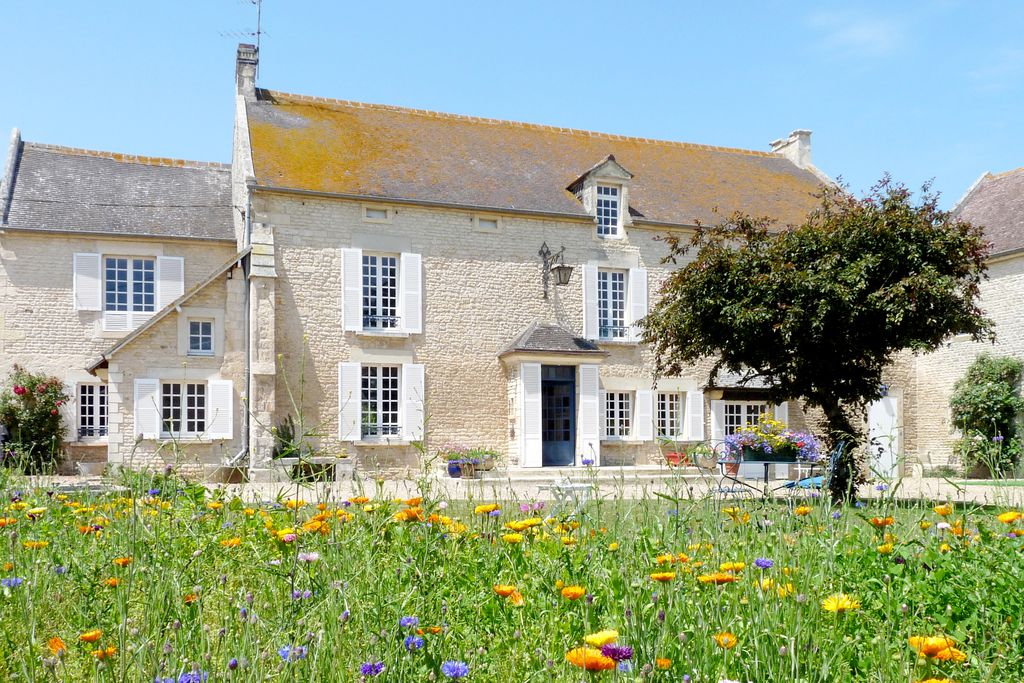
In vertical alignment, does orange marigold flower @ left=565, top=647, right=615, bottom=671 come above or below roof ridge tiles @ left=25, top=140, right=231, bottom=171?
below

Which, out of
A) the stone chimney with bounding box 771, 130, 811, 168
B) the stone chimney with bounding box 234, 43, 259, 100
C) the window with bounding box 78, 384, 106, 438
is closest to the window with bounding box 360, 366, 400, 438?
the window with bounding box 78, 384, 106, 438

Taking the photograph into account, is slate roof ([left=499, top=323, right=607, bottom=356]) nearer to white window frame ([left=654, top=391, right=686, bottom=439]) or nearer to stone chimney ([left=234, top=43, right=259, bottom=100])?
white window frame ([left=654, top=391, right=686, bottom=439])

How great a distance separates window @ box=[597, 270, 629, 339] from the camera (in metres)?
20.0

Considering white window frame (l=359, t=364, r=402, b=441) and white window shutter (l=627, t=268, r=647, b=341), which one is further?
white window shutter (l=627, t=268, r=647, b=341)

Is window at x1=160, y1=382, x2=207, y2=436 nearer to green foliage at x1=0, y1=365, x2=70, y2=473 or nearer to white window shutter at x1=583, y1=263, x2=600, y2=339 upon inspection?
green foliage at x1=0, y1=365, x2=70, y2=473

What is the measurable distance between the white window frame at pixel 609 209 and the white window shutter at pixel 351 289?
543 centimetres

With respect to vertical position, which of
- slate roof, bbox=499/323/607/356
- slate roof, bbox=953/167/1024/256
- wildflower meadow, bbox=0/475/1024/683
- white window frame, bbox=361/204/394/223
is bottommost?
wildflower meadow, bbox=0/475/1024/683

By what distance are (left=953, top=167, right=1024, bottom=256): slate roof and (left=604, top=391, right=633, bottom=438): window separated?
30.5 feet

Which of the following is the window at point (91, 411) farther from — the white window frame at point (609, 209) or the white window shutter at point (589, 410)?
the white window frame at point (609, 209)

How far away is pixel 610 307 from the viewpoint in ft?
65.9

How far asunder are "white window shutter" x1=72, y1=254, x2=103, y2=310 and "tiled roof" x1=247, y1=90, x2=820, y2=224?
415 cm

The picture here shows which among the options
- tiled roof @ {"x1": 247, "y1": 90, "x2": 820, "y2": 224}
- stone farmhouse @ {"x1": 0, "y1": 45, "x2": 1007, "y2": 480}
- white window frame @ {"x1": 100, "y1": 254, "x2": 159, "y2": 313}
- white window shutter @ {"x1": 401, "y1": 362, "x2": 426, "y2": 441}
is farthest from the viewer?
white window frame @ {"x1": 100, "y1": 254, "x2": 159, "y2": 313}

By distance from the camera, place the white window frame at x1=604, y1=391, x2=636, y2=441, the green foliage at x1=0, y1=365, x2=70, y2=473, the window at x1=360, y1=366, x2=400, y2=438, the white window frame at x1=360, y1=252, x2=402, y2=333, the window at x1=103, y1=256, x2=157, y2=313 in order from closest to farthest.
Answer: the green foliage at x1=0, y1=365, x2=70, y2=473 → the window at x1=360, y1=366, x2=400, y2=438 → the white window frame at x1=360, y1=252, x2=402, y2=333 → the window at x1=103, y1=256, x2=157, y2=313 → the white window frame at x1=604, y1=391, x2=636, y2=441

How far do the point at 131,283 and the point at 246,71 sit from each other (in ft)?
17.5
